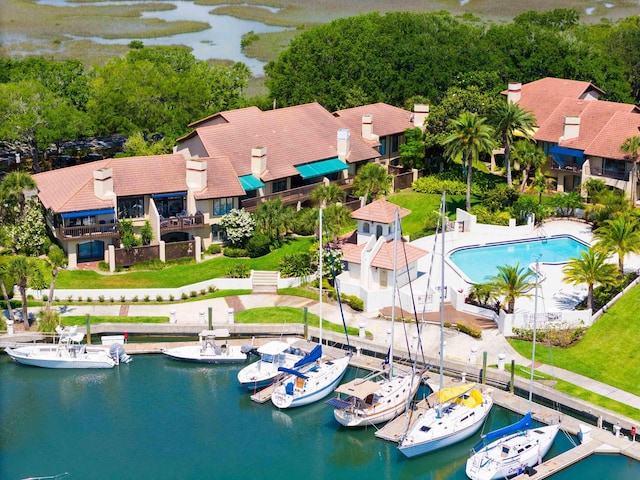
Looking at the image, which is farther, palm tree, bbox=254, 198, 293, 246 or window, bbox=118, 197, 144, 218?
palm tree, bbox=254, 198, 293, 246

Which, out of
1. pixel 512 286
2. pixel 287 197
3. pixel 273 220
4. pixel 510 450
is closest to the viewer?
pixel 510 450

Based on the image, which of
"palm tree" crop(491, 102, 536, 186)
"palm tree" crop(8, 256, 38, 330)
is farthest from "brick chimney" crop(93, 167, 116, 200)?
"palm tree" crop(491, 102, 536, 186)

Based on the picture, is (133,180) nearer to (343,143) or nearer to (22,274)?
(22,274)

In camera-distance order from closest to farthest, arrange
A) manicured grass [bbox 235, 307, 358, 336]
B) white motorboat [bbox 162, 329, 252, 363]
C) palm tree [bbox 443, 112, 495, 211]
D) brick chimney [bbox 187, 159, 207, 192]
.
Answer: white motorboat [bbox 162, 329, 252, 363] < manicured grass [bbox 235, 307, 358, 336] < brick chimney [bbox 187, 159, 207, 192] < palm tree [bbox 443, 112, 495, 211]

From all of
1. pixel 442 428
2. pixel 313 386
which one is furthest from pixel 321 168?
pixel 442 428

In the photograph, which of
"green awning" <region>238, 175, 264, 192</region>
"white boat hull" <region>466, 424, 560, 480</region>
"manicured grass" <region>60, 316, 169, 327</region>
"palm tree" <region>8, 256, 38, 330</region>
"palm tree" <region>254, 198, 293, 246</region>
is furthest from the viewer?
"green awning" <region>238, 175, 264, 192</region>

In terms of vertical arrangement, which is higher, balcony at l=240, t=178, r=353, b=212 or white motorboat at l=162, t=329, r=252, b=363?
balcony at l=240, t=178, r=353, b=212

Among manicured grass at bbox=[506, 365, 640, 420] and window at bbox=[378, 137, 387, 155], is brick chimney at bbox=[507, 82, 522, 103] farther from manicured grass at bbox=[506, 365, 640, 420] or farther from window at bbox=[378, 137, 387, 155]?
manicured grass at bbox=[506, 365, 640, 420]

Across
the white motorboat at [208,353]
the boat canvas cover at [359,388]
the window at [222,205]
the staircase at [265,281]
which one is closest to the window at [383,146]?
the window at [222,205]
